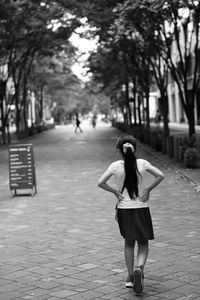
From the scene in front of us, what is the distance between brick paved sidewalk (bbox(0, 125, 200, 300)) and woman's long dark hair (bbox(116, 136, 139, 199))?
105 cm

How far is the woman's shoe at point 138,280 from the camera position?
17.2 feet

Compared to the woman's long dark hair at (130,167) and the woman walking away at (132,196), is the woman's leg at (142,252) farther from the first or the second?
the woman's long dark hair at (130,167)

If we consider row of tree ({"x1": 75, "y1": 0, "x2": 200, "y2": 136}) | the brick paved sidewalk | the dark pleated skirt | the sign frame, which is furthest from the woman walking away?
row of tree ({"x1": 75, "y1": 0, "x2": 200, "y2": 136})

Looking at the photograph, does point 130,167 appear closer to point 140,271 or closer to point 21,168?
point 140,271

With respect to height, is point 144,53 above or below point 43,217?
above

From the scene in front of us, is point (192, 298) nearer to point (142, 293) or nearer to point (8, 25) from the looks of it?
point (142, 293)

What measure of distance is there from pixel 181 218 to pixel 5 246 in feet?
10.8

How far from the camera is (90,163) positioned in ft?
69.7

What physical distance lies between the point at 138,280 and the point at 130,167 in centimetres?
109

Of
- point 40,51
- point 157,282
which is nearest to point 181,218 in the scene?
point 157,282

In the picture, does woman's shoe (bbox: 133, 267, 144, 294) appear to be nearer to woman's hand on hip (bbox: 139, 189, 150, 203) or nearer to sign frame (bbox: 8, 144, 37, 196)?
woman's hand on hip (bbox: 139, 189, 150, 203)

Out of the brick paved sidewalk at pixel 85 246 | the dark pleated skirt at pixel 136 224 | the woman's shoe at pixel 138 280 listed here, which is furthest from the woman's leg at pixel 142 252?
the brick paved sidewalk at pixel 85 246

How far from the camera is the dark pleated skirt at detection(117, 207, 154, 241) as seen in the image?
17.9 feet

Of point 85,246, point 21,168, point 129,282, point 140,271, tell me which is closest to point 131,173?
point 140,271
